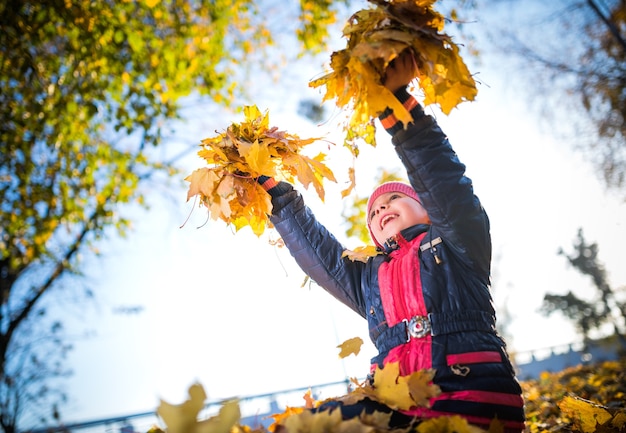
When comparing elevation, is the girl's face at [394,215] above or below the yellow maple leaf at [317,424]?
above

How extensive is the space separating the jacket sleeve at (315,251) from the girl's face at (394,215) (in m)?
0.20

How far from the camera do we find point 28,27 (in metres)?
4.05

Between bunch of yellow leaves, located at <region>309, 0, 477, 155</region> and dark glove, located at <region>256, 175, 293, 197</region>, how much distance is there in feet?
2.15

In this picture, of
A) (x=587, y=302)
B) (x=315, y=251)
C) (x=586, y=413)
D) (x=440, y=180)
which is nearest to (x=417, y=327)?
(x=440, y=180)

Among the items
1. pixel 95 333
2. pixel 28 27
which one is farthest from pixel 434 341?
pixel 95 333

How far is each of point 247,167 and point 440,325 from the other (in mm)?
982

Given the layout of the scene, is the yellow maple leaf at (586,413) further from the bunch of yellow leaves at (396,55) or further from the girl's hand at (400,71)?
the girl's hand at (400,71)

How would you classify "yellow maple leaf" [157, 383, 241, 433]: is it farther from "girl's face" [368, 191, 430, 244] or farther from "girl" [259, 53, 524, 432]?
"girl's face" [368, 191, 430, 244]

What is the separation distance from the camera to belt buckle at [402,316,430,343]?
1.26 metres

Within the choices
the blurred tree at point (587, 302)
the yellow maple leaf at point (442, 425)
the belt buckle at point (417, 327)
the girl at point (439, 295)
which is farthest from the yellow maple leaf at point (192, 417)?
the blurred tree at point (587, 302)

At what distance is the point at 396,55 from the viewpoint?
1072 millimetres

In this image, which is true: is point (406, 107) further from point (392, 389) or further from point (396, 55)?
point (392, 389)

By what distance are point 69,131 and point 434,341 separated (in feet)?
19.0

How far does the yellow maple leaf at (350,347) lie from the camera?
1451 mm
